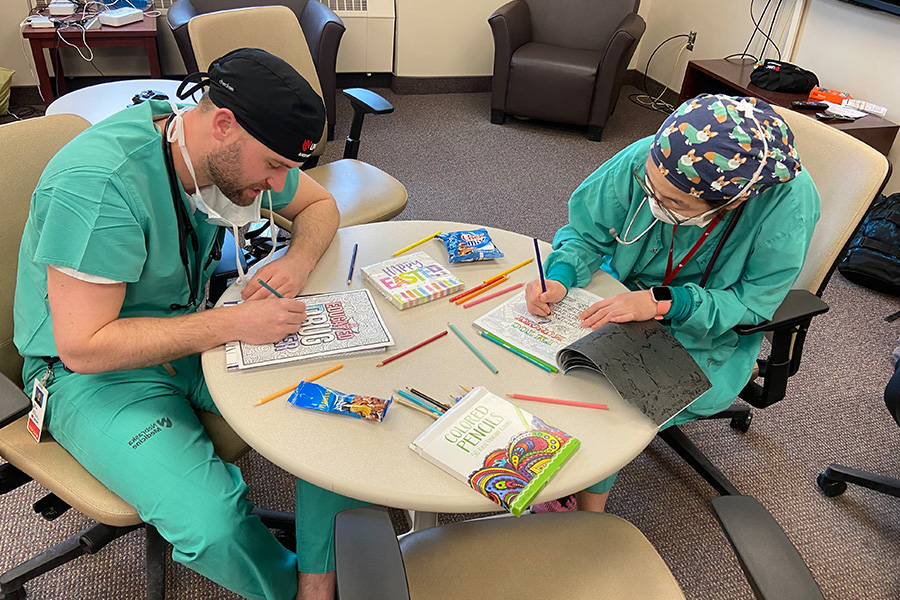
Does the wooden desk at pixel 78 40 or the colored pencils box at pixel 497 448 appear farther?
the wooden desk at pixel 78 40

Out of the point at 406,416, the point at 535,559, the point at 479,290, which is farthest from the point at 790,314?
the point at 406,416

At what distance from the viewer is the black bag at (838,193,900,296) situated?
110 inches

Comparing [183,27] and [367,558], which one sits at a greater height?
[183,27]

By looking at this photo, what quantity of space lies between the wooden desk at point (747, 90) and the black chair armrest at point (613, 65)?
37 centimetres

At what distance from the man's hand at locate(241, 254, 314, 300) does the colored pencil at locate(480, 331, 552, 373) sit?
15.8 inches

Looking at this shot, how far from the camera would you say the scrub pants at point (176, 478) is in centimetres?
117

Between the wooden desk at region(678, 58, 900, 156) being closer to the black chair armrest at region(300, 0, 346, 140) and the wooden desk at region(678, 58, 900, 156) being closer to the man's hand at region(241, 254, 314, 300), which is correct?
the black chair armrest at region(300, 0, 346, 140)

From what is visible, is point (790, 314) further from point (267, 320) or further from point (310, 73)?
point (310, 73)

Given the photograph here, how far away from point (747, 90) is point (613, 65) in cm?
77

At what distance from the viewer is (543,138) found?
408 cm

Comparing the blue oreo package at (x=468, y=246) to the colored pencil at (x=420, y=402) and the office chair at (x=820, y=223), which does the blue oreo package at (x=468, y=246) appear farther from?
the office chair at (x=820, y=223)

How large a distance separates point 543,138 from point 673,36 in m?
1.43

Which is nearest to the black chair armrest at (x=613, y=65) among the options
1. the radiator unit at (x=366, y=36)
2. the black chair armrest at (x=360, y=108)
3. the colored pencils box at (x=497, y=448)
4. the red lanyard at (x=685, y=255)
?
the radiator unit at (x=366, y=36)

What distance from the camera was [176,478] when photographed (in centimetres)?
118
